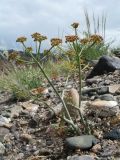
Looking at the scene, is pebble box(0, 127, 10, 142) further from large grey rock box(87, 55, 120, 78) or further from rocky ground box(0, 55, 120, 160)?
large grey rock box(87, 55, 120, 78)

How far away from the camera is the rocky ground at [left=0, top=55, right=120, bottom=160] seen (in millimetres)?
5000

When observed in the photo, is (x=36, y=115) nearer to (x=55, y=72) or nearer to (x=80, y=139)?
(x=80, y=139)

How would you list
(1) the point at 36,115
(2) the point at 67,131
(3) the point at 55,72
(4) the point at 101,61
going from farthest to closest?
(3) the point at 55,72 < (4) the point at 101,61 < (1) the point at 36,115 < (2) the point at 67,131

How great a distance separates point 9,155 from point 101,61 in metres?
3.93

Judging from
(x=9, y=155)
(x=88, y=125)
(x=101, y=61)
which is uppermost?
(x=101, y=61)

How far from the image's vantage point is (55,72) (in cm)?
959

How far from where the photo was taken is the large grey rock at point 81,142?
496cm

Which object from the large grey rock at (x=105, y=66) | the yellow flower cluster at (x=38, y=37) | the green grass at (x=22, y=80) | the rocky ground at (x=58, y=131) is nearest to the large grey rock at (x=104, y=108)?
the rocky ground at (x=58, y=131)

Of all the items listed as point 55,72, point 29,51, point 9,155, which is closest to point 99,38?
point 29,51

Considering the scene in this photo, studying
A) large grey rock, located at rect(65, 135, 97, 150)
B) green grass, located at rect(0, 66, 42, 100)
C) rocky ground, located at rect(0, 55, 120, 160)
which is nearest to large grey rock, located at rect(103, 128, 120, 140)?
rocky ground, located at rect(0, 55, 120, 160)

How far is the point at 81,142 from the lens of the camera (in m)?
4.98

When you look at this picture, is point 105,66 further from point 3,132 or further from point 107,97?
point 3,132

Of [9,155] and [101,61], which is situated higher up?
[101,61]

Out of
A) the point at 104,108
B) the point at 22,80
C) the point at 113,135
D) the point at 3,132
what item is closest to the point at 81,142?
the point at 113,135
